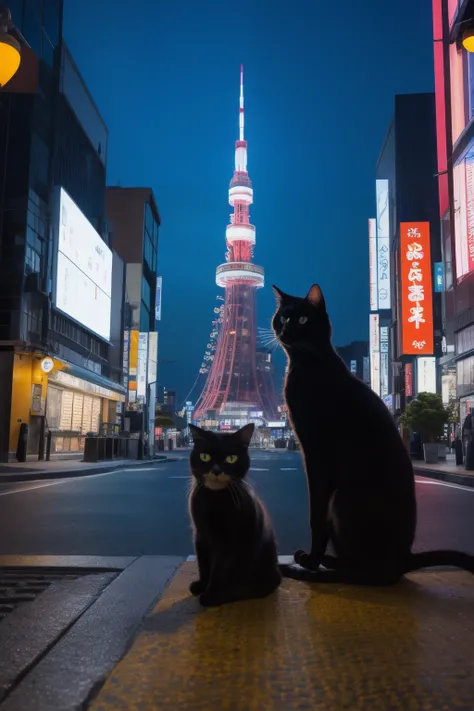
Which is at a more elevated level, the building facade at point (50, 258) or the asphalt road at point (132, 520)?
the building facade at point (50, 258)

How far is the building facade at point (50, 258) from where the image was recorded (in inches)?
910

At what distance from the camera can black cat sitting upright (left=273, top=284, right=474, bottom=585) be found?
2.36 meters

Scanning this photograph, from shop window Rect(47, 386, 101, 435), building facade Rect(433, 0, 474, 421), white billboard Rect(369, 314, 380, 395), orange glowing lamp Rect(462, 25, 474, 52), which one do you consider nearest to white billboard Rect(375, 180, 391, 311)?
white billboard Rect(369, 314, 380, 395)

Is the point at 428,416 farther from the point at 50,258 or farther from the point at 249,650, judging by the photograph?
the point at 249,650

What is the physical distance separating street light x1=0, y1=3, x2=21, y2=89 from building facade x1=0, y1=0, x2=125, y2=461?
1623 cm

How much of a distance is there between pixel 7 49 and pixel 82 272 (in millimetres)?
26541

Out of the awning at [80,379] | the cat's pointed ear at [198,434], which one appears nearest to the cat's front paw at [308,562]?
the cat's pointed ear at [198,434]

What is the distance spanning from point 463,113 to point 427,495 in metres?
24.0

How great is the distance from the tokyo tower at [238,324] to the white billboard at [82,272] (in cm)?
6631

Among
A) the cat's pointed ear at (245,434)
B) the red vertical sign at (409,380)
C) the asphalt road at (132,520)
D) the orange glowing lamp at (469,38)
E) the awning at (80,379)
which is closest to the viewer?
the cat's pointed ear at (245,434)

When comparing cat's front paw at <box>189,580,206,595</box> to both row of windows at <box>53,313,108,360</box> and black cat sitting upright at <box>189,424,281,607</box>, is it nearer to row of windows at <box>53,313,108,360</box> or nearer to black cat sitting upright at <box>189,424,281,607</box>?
black cat sitting upright at <box>189,424,281,607</box>

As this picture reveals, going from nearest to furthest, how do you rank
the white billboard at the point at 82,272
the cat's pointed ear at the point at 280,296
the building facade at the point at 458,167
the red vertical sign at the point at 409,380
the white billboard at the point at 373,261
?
the cat's pointed ear at the point at 280,296, the building facade at the point at 458,167, the white billboard at the point at 82,272, the red vertical sign at the point at 409,380, the white billboard at the point at 373,261

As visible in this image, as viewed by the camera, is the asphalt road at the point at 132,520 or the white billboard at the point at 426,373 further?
the white billboard at the point at 426,373

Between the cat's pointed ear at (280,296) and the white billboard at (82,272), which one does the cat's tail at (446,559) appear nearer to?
the cat's pointed ear at (280,296)
